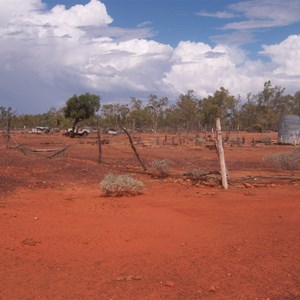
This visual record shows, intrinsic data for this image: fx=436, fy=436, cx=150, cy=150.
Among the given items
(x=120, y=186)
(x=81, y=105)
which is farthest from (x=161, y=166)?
(x=81, y=105)

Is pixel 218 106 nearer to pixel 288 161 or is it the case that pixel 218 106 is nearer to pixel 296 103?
pixel 296 103

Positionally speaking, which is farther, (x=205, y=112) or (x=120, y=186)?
(x=205, y=112)

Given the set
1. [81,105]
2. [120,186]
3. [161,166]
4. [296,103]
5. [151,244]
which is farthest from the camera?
[296,103]

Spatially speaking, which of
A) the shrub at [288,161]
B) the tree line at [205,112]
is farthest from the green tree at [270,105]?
the shrub at [288,161]

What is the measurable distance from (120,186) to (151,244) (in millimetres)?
4515

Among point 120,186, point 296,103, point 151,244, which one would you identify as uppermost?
point 296,103

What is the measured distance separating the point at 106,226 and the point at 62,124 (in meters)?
58.8

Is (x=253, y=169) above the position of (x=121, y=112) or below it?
below

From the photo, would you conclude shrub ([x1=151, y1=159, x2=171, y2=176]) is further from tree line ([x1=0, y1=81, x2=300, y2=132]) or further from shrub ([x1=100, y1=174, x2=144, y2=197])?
tree line ([x1=0, y1=81, x2=300, y2=132])

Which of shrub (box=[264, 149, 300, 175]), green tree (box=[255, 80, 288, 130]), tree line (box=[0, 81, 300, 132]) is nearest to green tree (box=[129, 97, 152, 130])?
tree line (box=[0, 81, 300, 132])

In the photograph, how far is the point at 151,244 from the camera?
7328 mm

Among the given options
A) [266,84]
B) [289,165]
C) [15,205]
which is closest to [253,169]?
[289,165]

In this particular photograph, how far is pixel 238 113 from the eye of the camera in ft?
208

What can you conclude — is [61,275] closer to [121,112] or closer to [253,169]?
[253,169]
